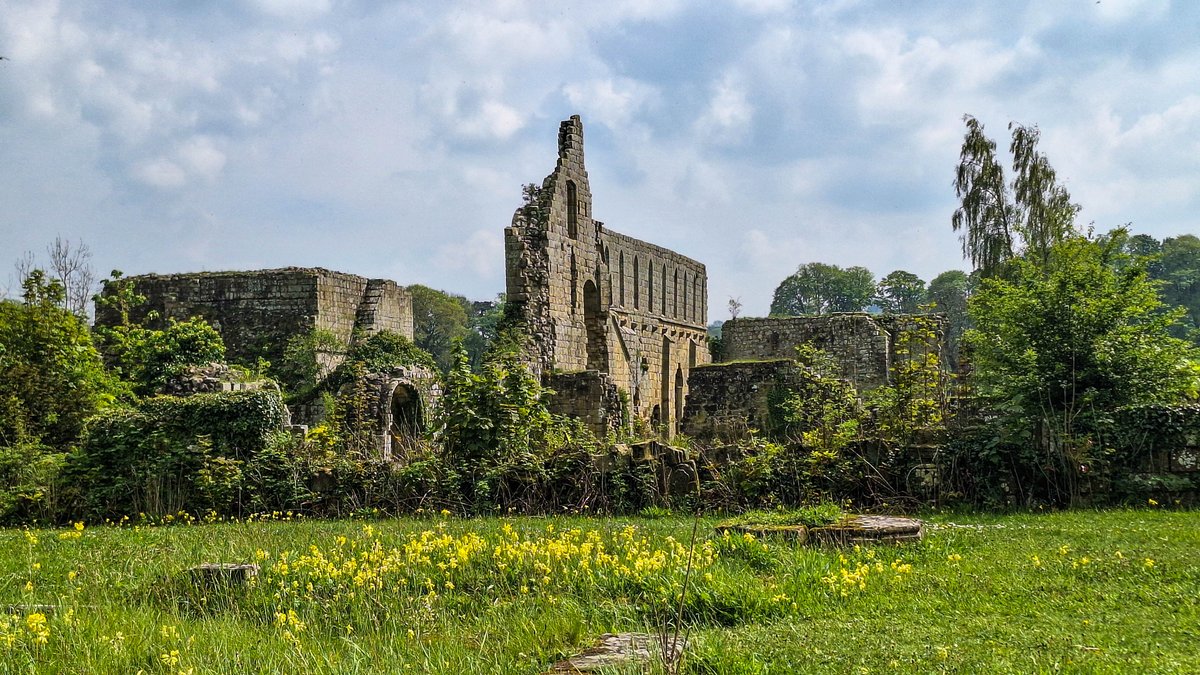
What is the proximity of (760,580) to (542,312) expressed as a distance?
586 inches

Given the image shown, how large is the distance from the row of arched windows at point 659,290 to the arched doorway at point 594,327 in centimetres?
1966

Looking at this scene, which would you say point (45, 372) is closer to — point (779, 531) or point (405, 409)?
point (405, 409)

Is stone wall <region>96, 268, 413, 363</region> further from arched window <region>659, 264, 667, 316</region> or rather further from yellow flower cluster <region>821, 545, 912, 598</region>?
yellow flower cluster <region>821, 545, 912, 598</region>

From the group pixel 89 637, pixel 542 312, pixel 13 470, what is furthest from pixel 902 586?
pixel 542 312

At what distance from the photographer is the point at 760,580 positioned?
250 inches

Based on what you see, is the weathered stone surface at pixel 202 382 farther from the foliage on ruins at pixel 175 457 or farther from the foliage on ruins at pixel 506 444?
the foliage on ruins at pixel 506 444

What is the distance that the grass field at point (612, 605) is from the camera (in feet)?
16.1

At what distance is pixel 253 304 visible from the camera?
91.6 ft

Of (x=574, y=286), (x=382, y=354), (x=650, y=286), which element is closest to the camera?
(x=574, y=286)

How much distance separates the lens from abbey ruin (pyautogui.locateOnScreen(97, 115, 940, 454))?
20.5 meters

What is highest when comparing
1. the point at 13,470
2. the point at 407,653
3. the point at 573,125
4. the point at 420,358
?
the point at 573,125

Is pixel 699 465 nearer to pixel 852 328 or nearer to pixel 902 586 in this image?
pixel 902 586

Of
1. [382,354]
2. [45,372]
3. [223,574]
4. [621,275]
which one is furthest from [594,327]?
[621,275]

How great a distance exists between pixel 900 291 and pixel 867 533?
9414cm
